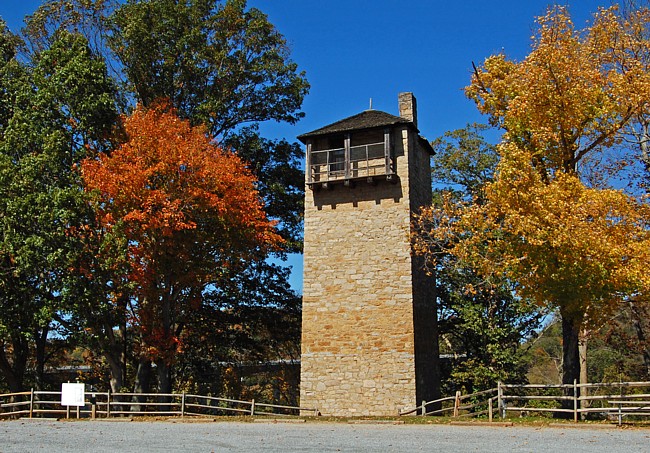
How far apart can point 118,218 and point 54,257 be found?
234cm

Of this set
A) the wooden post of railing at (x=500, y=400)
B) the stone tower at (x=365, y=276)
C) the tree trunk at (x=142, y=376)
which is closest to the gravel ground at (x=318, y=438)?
the wooden post of railing at (x=500, y=400)

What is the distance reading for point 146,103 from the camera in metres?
28.2

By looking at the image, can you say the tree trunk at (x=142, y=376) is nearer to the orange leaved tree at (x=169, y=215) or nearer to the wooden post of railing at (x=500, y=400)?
the orange leaved tree at (x=169, y=215)

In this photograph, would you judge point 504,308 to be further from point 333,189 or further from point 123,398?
point 123,398

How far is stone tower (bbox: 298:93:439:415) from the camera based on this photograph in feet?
71.9

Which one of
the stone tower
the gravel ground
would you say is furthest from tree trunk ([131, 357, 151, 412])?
the gravel ground

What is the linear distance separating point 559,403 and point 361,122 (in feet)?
40.6

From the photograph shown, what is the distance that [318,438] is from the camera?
13328 mm

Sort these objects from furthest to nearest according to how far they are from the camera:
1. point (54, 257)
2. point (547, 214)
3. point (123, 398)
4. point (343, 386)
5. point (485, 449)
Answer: point (123, 398)
point (343, 386)
point (54, 257)
point (547, 214)
point (485, 449)

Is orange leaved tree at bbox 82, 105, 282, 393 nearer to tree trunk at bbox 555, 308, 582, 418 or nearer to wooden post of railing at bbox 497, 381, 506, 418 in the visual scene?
wooden post of railing at bbox 497, 381, 506, 418

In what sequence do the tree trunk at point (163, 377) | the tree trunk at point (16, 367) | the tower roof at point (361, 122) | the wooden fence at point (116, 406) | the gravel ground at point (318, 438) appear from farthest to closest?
the tree trunk at point (16, 367), the tree trunk at point (163, 377), the tower roof at point (361, 122), the wooden fence at point (116, 406), the gravel ground at point (318, 438)

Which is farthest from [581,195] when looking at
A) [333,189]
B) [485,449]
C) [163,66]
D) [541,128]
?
[163,66]

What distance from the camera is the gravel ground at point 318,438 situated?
448 inches

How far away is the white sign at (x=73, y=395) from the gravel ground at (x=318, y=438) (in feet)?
7.43
